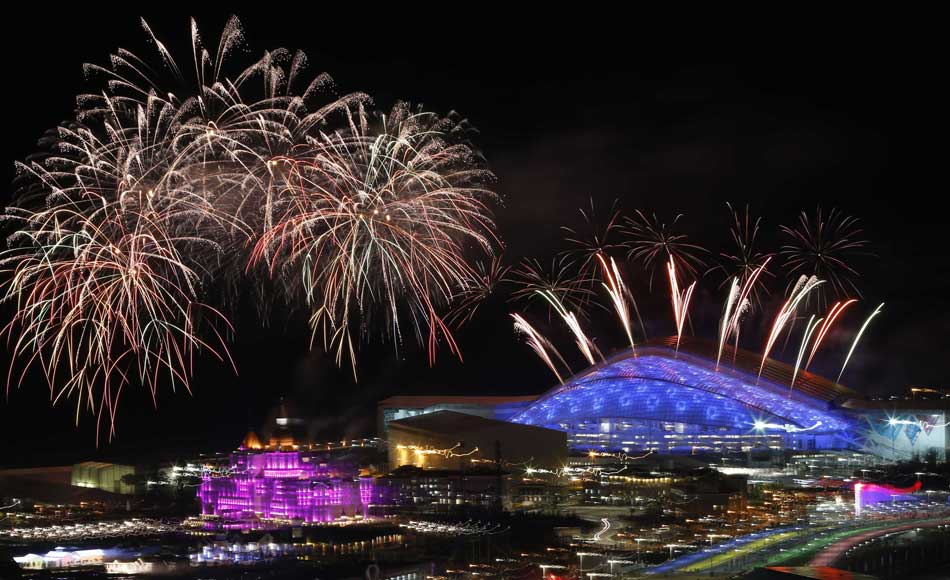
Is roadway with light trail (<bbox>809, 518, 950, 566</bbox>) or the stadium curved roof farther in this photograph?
the stadium curved roof

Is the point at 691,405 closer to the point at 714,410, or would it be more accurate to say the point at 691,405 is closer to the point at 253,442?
the point at 714,410

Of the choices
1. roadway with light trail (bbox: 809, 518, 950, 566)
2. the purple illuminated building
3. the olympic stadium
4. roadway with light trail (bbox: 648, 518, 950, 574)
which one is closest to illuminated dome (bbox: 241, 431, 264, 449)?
the purple illuminated building

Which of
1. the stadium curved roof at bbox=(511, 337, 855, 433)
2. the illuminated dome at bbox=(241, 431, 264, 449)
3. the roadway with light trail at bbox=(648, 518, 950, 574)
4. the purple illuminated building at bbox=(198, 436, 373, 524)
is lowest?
the roadway with light trail at bbox=(648, 518, 950, 574)

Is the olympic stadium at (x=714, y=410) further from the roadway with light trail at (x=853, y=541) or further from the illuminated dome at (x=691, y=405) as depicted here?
the roadway with light trail at (x=853, y=541)

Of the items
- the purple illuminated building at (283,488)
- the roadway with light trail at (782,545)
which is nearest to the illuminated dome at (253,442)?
the purple illuminated building at (283,488)

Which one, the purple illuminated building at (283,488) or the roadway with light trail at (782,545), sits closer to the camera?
the roadway with light trail at (782,545)

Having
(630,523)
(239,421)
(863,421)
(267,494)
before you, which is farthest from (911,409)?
(239,421)

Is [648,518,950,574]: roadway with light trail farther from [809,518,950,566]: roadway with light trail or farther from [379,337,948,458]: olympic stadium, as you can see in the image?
[379,337,948,458]: olympic stadium
